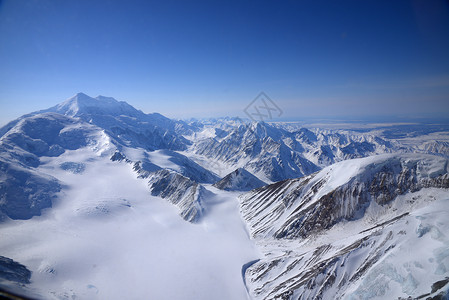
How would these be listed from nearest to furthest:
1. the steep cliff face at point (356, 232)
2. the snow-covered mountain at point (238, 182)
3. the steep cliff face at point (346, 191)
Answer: the steep cliff face at point (356, 232)
the steep cliff face at point (346, 191)
the snow-covered mountain at point (238, 182)

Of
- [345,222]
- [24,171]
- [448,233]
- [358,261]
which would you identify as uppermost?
[448,233]

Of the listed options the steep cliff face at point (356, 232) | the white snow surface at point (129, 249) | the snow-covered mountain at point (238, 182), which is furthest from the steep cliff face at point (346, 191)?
the snow-covered mountain at point (238, 182)

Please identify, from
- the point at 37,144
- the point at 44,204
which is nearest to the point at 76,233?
the point at 44,204

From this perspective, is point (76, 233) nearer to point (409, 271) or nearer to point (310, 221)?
point (310, 221)

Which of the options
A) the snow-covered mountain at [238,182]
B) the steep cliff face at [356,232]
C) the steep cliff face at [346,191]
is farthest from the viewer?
the snow-covered mountain at [238,182]

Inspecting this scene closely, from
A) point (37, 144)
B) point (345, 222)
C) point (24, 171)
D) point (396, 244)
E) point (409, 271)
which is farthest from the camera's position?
point (37, 144)

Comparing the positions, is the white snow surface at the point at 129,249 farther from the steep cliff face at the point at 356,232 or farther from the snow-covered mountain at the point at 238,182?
the snow-covered mountain at the point at 238,182
